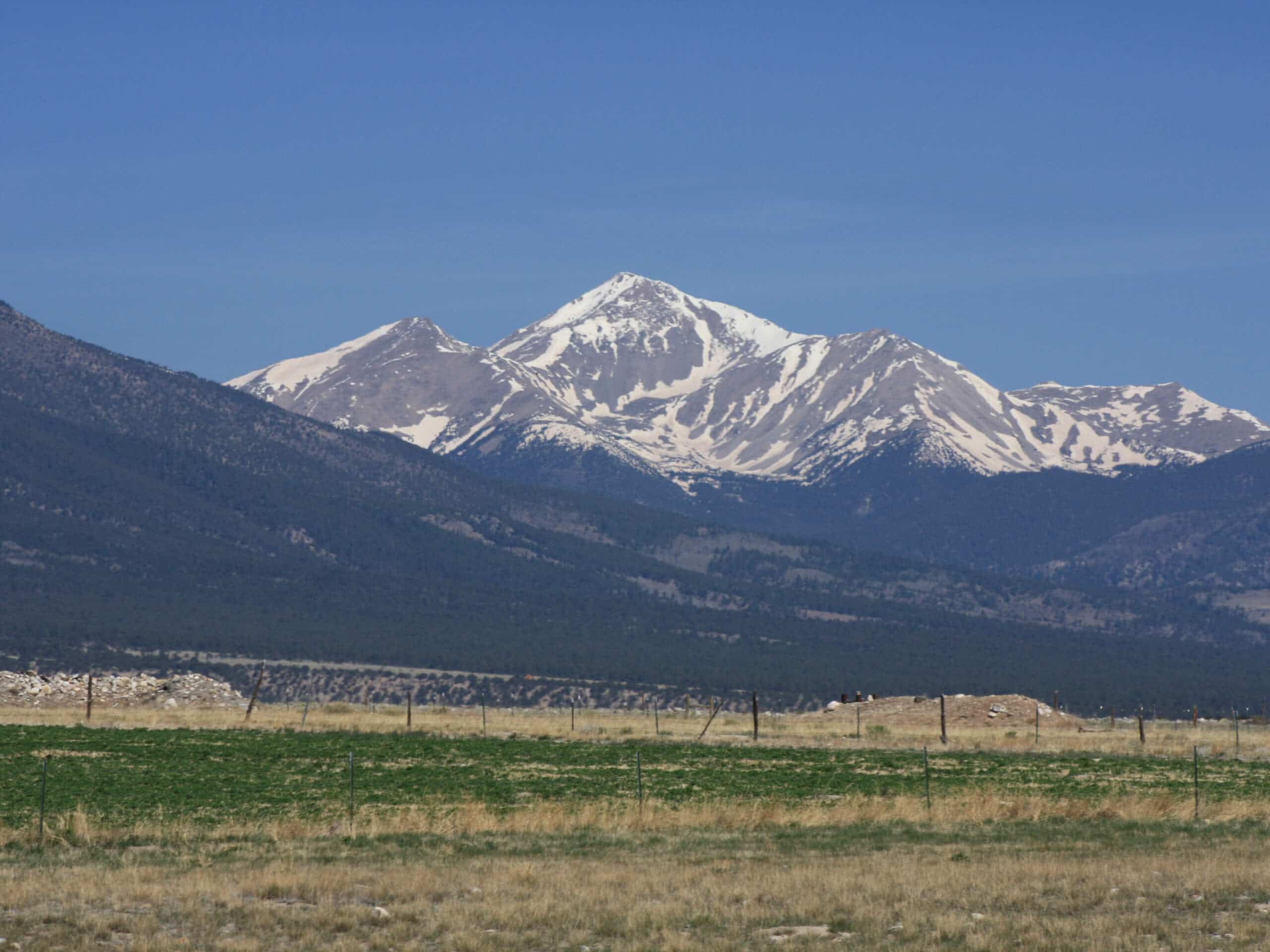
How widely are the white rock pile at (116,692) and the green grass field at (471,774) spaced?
84.2 ft

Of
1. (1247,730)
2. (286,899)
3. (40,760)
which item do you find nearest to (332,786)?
(40,760)

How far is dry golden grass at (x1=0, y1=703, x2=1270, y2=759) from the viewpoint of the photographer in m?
76.3

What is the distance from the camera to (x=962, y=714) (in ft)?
318

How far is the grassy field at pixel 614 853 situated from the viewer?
2789 cm

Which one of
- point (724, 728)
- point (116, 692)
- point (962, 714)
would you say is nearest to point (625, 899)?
point (724, 728)

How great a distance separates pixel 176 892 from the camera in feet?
98.6

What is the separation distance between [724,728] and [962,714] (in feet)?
51.4

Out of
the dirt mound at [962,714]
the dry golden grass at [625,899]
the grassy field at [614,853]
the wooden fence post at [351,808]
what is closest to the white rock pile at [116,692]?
the dirt mound at [962,714]

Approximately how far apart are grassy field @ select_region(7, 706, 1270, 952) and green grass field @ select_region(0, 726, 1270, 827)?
231 mm

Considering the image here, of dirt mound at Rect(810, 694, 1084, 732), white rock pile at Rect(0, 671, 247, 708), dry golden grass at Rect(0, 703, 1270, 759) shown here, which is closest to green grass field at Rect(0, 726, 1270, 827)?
dry golden grass at Rect(0, 703, 1270, 759)

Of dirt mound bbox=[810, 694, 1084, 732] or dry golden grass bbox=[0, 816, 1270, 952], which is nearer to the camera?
dry golden grass bbox=[0, 816, 1270, 952]

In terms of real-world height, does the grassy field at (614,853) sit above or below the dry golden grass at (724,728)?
below

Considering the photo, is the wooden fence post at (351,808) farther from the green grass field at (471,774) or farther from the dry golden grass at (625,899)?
the dry golden grass at (625,899)

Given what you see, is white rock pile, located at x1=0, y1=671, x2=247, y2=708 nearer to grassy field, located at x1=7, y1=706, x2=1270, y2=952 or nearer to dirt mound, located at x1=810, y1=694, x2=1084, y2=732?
dirt mound, located at x1=810, y1=694, x2=1084, y2=732
